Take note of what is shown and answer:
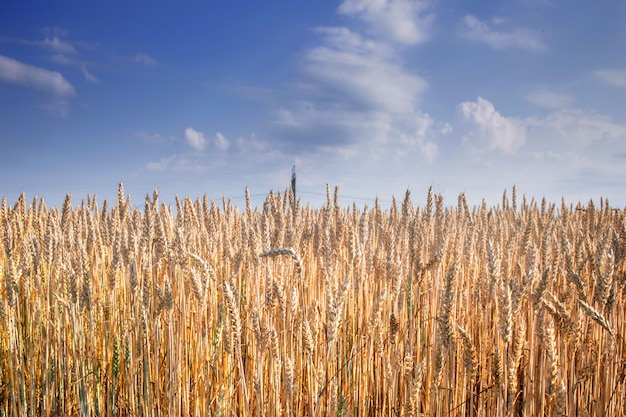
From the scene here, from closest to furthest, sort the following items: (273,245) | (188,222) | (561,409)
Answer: (561,409) → (273,245) → (188,222)

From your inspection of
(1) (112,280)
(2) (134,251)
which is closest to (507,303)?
(1) (112,280)

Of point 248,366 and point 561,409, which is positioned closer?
point 561,409

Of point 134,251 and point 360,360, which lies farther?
point 134,251

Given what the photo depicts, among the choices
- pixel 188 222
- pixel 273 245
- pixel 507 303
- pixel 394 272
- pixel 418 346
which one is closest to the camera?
pixel 507 303

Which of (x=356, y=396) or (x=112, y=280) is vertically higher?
(x=112, y=280)

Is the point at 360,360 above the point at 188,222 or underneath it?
underneath

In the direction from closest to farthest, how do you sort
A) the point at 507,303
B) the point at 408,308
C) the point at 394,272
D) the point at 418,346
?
the point at 507,303 → the point at 418,346 → the point at 394,272 → the point at 408,308

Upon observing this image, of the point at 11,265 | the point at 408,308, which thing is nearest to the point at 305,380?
the point at 408,308

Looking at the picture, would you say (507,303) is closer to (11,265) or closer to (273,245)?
(273,245)

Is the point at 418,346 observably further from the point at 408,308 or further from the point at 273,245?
the point at 273,245

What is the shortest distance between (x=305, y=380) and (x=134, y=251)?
4.43 feet

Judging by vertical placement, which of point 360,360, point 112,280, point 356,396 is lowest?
point 356,396

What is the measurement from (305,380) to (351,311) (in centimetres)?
63

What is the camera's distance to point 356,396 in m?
2.07
